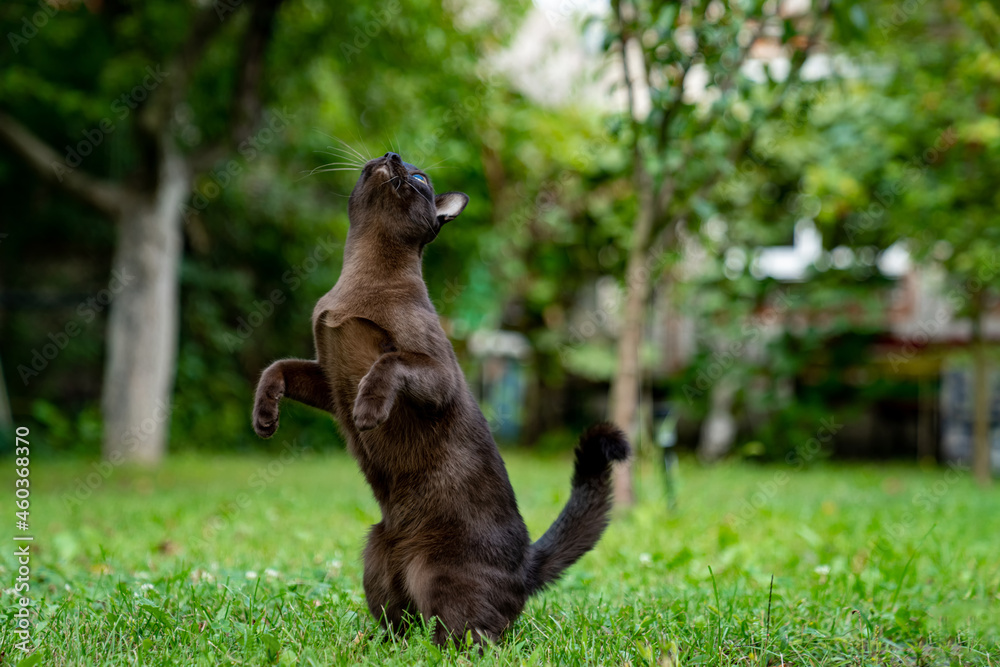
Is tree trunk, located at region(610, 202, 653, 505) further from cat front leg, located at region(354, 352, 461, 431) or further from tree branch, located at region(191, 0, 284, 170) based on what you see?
tree branch, located at region(191, 0, 284, 170)

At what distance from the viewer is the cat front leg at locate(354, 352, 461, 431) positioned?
2068 mm

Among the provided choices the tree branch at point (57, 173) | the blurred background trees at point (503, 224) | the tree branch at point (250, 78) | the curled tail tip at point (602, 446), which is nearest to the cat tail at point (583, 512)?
the curled tail tip at point (602, 446)

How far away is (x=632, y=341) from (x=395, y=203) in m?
3.63

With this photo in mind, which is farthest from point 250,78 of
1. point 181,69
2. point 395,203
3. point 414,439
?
point 414,439

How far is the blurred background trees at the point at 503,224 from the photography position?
8555mm

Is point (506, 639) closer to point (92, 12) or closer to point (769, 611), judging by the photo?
point (769, 611)

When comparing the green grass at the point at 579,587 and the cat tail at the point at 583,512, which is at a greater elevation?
the cat tail at the point at 583,512

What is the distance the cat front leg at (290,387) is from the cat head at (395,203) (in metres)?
0.44

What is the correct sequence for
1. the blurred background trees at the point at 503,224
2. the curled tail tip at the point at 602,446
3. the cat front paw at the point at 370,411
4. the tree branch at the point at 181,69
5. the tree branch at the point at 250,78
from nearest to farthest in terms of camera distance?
the cat front paw at the point at 370,411 < the curled tail tip at the point at 602,446 < the tree branch at the point at 181,69 < the tree branch at the point at 250,78 < the blurred background trees at the point at 503,224

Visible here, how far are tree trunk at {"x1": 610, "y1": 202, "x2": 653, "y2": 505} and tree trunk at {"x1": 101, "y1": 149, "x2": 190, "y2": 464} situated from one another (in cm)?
515

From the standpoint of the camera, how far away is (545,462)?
10711 mm

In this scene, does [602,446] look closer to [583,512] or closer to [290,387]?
[583,512]

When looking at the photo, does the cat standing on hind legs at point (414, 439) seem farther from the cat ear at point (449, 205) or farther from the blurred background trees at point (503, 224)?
the blurred background trees at point (503, 224)

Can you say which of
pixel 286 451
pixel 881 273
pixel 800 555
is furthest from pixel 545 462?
pixel 800 555
